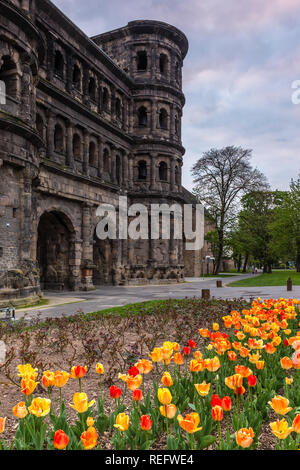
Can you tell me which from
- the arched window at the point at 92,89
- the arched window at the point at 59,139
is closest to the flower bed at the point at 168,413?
the arched window at the point at 59,139

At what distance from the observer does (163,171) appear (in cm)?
3117

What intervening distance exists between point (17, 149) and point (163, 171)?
60.3ft

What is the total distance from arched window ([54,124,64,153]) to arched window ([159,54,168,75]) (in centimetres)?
1280

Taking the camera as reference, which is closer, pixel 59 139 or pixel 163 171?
pixel 59 139

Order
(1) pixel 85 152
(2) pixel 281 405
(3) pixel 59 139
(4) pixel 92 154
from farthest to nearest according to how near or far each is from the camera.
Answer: (4) pixel 92 154 < (1) pixel 85 152 < (3) pixel 59 139 < (2) pixel 281 405

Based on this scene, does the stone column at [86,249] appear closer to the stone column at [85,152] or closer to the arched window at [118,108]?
the stone column at [85,152]

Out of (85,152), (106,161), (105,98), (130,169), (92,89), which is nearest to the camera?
(85,152)

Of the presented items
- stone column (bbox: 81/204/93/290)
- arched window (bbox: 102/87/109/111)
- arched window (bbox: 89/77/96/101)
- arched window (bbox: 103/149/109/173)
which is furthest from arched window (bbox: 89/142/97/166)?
stone column (bbox: 81/204/93/290)

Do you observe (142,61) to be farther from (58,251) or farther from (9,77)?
(9,77)

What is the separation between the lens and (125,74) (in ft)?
92.2

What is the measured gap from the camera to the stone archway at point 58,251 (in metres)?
21.8

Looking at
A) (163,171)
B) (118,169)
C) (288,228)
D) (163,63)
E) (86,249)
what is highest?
(163,63)

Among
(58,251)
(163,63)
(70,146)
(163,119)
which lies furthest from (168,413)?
(163,63)

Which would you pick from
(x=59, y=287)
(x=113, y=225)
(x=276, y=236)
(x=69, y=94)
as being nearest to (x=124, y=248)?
(x=113, y=225)
